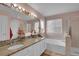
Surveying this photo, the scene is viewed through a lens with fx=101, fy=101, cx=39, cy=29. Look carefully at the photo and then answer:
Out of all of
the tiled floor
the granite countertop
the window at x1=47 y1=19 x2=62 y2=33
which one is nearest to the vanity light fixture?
the window at x1=47 y1=19 x2=62 y2=33

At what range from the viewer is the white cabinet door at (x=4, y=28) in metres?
1.28

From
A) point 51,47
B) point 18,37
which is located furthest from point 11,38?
point 51,47

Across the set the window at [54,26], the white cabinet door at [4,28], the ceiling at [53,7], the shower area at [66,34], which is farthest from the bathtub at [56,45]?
the white cabinet door at [4,28]

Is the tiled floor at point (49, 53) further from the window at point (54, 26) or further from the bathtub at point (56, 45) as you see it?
the window at point (54, 26)

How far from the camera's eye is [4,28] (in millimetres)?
1307

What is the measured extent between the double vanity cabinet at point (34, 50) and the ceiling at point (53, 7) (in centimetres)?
42

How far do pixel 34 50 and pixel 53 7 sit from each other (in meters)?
0.66

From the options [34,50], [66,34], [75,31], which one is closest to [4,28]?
[34,50]

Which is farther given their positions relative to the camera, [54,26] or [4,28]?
[54,26]

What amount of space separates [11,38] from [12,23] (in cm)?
20

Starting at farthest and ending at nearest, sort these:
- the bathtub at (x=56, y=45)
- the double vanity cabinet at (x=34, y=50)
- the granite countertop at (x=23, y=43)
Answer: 1. the bathtub at (x=56, y=45)
2. the double vanity cabinet at (x=34, y=50)
3. the granite countertop at (x=23, y=43)

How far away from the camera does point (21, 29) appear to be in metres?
1.41

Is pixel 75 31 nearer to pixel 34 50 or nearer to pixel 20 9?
pixel 34 50

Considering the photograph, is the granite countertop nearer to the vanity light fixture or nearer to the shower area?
the shower area
